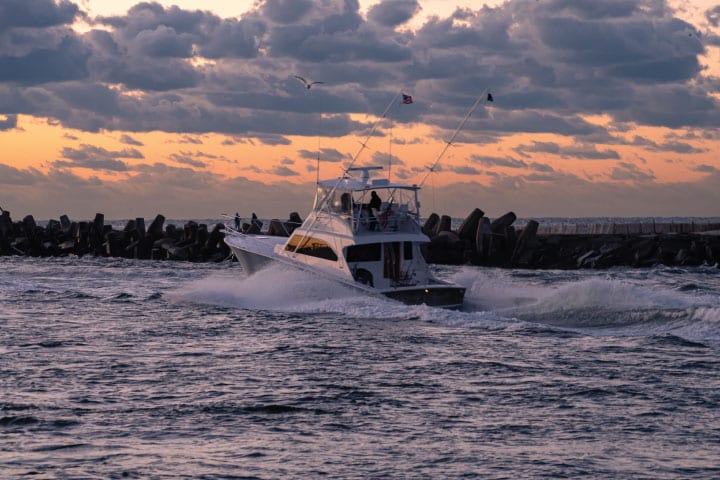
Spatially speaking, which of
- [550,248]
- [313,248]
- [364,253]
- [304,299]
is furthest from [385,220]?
[550,248]

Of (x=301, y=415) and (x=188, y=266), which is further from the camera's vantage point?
(x=188, y=266)

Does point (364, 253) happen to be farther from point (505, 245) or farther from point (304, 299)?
point (505, 245)

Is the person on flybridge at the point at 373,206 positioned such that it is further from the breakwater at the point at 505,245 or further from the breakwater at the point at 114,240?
the breakwater at the point at 114,240

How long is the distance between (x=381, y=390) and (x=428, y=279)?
12.4 m

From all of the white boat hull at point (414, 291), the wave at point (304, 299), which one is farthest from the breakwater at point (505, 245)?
the white boat hull at point (414, 291)

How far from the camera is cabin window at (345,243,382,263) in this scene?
89.1 feet

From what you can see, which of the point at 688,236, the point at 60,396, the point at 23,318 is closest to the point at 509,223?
the point at 688,236

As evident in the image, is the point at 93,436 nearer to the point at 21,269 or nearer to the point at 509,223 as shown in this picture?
the point at 21,269

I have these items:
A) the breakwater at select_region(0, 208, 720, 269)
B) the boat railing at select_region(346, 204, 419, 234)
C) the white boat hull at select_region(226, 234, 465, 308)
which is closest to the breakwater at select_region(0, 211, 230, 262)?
the breakwater at select_region(0, 208, 720, 269)

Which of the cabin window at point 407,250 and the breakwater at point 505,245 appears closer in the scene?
the cabin window at point 407,250

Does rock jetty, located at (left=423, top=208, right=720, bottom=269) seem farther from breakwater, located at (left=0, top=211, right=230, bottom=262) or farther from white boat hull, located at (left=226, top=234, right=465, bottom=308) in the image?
white boat hull, located at (left=226, top=234, right=465, bottom=308)

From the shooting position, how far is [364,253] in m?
27.3

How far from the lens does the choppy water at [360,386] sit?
38.3ft

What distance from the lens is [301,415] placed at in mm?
14062
